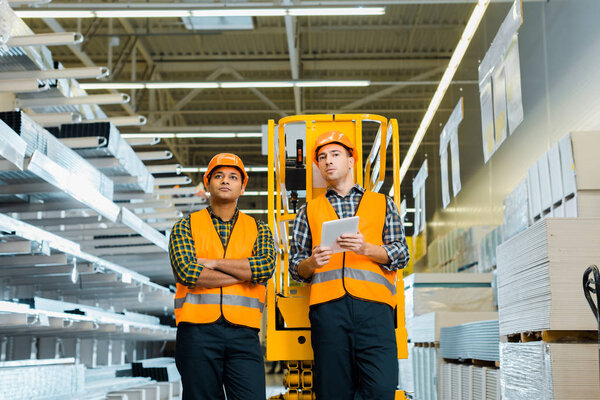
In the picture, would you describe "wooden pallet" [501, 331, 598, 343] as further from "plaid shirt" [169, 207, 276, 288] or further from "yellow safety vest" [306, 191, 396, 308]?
"plaid shirt" [169, 207, 276, 288]

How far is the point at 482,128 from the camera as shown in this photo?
8570mm

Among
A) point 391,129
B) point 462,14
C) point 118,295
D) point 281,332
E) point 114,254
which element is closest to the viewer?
point 281,332

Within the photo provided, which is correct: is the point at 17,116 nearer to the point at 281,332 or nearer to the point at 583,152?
the point at 281,332

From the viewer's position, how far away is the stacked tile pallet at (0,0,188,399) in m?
5.05

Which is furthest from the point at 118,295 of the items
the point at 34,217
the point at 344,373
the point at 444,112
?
the point at 344,373

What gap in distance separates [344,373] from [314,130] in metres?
1.72

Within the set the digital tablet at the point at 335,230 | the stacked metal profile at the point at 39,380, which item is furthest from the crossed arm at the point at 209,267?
the stacked metal profile at the point at 39,380

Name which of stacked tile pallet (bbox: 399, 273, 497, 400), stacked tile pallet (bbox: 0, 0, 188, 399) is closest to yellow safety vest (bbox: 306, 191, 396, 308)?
stacked tile pallet (bbox: 0, 0, 188, 399)

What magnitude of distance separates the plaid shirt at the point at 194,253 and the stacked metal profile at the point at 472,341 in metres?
2.70

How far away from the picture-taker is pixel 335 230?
3.06 m

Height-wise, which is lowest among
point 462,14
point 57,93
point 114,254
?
point 114,254

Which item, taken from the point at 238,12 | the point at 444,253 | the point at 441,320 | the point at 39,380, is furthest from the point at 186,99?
the point at 39,380

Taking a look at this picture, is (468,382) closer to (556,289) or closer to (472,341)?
(472,341)

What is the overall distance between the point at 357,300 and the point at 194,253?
2.74 ft
